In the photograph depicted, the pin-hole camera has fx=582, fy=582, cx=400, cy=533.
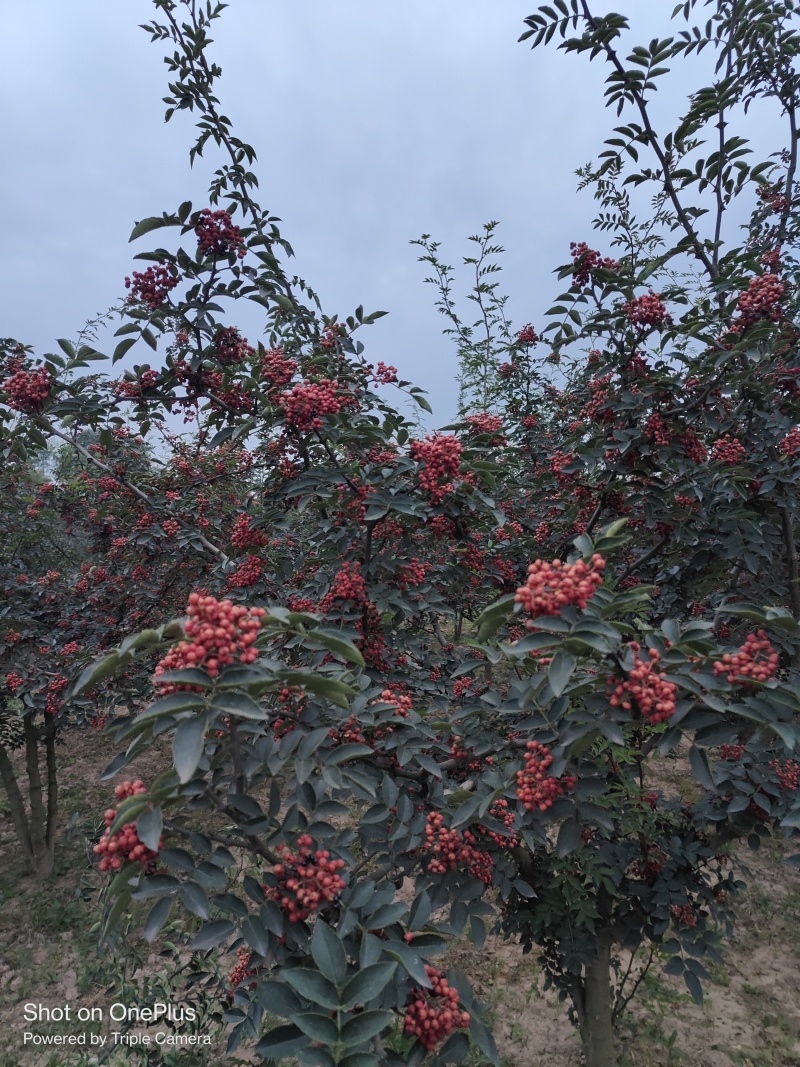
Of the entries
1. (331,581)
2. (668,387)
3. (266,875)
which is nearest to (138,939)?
(331,581)

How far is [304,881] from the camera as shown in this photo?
60.0 inches

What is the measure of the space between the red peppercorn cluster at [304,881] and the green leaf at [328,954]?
A: 22 centimetres

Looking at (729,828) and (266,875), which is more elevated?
(266,875)

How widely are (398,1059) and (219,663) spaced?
1.04 meters

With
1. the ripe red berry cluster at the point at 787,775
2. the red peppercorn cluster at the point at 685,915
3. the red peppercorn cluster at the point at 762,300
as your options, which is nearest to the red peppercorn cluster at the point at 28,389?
the red peppercorn cluster at the point at 762,300

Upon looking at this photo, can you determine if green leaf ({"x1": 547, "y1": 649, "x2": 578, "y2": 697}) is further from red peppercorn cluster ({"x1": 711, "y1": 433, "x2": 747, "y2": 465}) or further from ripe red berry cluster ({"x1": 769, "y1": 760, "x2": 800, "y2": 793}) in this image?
red peppercorn cluster ({"x1": 711, "y1": 433, "x2": 747, "y2": 465})

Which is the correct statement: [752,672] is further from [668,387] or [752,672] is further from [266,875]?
[668,387]

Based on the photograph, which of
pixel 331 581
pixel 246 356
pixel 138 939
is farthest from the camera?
pixel 138 939

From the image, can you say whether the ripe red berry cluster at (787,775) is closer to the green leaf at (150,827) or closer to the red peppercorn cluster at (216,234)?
the green leaf at (150,827)

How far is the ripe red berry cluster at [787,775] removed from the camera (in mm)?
2671

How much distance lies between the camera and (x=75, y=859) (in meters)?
6.25

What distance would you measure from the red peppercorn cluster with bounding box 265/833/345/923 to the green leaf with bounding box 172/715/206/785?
21.2 inches

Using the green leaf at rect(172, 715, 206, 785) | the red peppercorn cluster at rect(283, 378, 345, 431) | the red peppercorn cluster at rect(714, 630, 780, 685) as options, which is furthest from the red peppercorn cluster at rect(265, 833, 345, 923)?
the red peppercorn cluster at rect(283, 378, 345, 431)

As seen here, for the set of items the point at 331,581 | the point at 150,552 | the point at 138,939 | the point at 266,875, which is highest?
the point at 150,552
